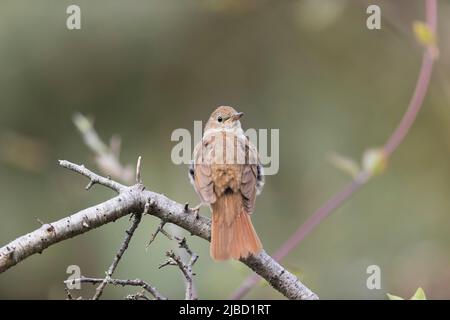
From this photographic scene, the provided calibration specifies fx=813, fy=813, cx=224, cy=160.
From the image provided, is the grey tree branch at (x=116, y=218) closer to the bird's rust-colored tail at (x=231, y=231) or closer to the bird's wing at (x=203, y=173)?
the bird's rust-colored tail at (x=231, y=231)

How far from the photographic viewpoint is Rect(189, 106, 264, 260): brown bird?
12.5ft

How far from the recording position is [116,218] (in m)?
3.11

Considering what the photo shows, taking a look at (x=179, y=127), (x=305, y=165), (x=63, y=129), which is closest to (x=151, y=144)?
(x=179, y=127)

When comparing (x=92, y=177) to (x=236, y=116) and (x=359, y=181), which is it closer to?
(x=359, y=181)

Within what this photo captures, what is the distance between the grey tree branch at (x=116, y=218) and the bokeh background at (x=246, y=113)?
3.05 metres

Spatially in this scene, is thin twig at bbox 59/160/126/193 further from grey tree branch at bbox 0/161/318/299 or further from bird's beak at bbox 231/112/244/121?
bird's beak at bbox 231/112/244/121

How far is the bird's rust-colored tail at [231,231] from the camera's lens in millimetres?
3723

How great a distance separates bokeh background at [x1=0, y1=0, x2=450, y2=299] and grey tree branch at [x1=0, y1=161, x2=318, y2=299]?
305cm

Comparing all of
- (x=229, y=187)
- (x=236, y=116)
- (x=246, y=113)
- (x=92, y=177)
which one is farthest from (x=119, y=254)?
(x=246, y=113)

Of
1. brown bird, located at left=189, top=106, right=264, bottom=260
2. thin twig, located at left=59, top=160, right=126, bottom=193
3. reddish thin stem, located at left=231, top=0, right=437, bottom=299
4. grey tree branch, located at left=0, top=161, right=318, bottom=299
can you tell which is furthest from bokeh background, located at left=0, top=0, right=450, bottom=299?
thin twig, located at left=59, top=160, right=126, bottom=193

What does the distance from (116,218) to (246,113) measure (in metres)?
5.10

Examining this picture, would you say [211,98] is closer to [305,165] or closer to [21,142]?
[305,165]
